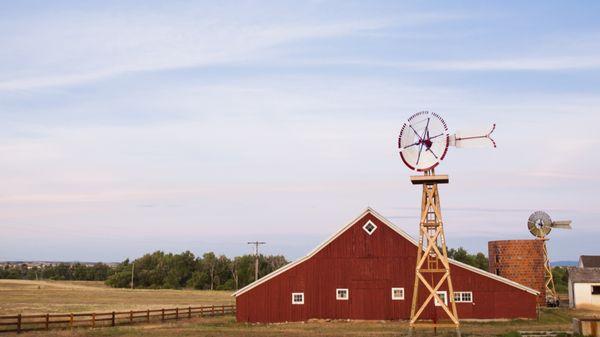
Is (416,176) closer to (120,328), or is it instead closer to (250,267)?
(120,328)

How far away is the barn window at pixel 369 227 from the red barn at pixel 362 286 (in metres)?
0.07

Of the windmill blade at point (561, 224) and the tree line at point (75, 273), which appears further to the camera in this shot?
the tree line at point (75, 273)

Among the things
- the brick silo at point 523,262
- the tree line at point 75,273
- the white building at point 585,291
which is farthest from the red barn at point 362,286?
the tree line at point 75,273

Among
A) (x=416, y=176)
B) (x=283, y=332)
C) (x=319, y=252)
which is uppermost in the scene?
(x=416, y=176)

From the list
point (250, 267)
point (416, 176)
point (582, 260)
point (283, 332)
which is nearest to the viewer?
point (416, 176)

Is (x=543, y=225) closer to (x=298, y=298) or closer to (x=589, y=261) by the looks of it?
(x=589, y=261)

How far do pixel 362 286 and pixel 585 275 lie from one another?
88.3 ft

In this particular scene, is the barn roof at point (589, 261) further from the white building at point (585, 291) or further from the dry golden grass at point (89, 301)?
the dry golden grass at point (89, 301)

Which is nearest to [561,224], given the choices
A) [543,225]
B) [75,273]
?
[543,225]

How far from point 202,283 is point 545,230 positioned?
2761 inches

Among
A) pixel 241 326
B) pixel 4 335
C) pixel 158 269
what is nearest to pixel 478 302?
pixel 241 326

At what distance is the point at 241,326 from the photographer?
137 feet

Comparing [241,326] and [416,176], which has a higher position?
[416,176]

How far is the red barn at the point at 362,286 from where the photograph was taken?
42.4 meters
